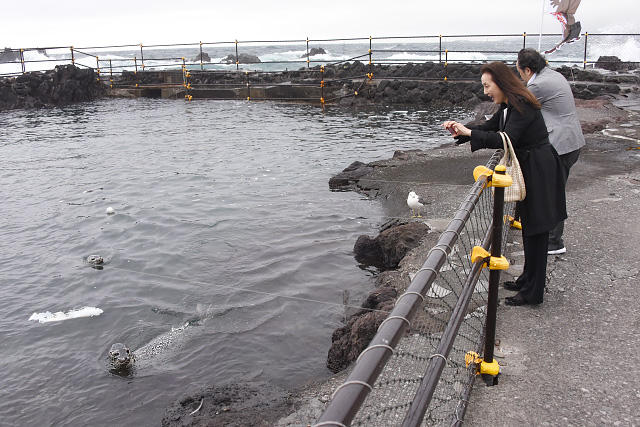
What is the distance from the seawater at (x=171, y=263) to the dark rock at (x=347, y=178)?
0.26 m

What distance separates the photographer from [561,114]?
16.5ft

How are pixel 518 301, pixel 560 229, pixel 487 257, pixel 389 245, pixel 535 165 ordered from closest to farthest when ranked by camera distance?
pixel 487 257 < pixel 535 165 < pixel 518 301 < pixel 560 229 < pixel 389 245

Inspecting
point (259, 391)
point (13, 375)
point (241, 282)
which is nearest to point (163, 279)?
point (241, 282)

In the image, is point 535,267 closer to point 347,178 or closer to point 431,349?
point 431,349

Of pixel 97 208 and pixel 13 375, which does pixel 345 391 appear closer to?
pixel 13 375

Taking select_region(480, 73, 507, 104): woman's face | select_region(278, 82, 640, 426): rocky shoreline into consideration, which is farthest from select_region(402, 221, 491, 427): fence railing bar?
select_region(278, 82, 640, 426): rocky shoreline

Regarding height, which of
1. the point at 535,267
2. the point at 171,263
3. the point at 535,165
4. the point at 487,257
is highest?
the point at 535,165

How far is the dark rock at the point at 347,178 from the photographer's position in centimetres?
1120

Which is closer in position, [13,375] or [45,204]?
[13,375]

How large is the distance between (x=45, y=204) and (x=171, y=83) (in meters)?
21.5

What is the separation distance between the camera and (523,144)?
4.14 metres

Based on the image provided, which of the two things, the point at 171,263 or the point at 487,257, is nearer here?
the point at 487,257

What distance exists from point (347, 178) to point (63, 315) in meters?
6.17

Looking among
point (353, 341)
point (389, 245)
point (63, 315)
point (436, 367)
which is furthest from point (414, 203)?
point (436, 367)
